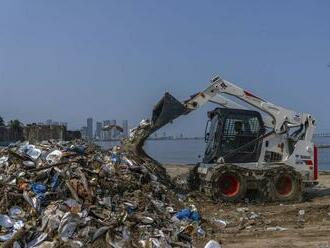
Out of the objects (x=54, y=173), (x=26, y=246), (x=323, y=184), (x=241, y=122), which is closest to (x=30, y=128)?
(x=323, y=184)

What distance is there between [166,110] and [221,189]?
2.35 meters

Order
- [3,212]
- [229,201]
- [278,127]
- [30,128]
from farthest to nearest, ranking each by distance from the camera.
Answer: [30,128] < [278,127] < [229,201] < [3,212]

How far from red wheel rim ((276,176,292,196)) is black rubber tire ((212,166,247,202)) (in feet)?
3.29

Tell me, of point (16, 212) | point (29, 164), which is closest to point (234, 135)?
point (29, 164)

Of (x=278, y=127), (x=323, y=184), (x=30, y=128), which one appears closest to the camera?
(x=278, y=127)

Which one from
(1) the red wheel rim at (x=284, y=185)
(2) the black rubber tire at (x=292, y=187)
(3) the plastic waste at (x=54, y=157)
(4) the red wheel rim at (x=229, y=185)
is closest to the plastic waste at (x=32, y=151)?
(3) the plastic waste at (x=54, y=157)

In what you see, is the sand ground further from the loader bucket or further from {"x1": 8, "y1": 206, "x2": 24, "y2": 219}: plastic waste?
{"x1": 8, "y1": 206, "x2": 24, "y2": 219}: plastic waste

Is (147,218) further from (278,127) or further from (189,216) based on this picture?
(278,127)

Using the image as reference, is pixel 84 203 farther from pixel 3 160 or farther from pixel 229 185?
pixel 229 185

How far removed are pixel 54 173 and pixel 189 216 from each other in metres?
2.68

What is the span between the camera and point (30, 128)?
1268 inches

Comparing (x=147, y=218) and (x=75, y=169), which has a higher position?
(x=75, y=169)

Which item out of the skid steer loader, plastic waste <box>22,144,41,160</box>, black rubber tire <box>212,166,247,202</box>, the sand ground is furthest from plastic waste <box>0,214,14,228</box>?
black rubber tire <box>212,166,247,202</box>

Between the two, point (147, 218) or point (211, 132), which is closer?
point (147, 218)
